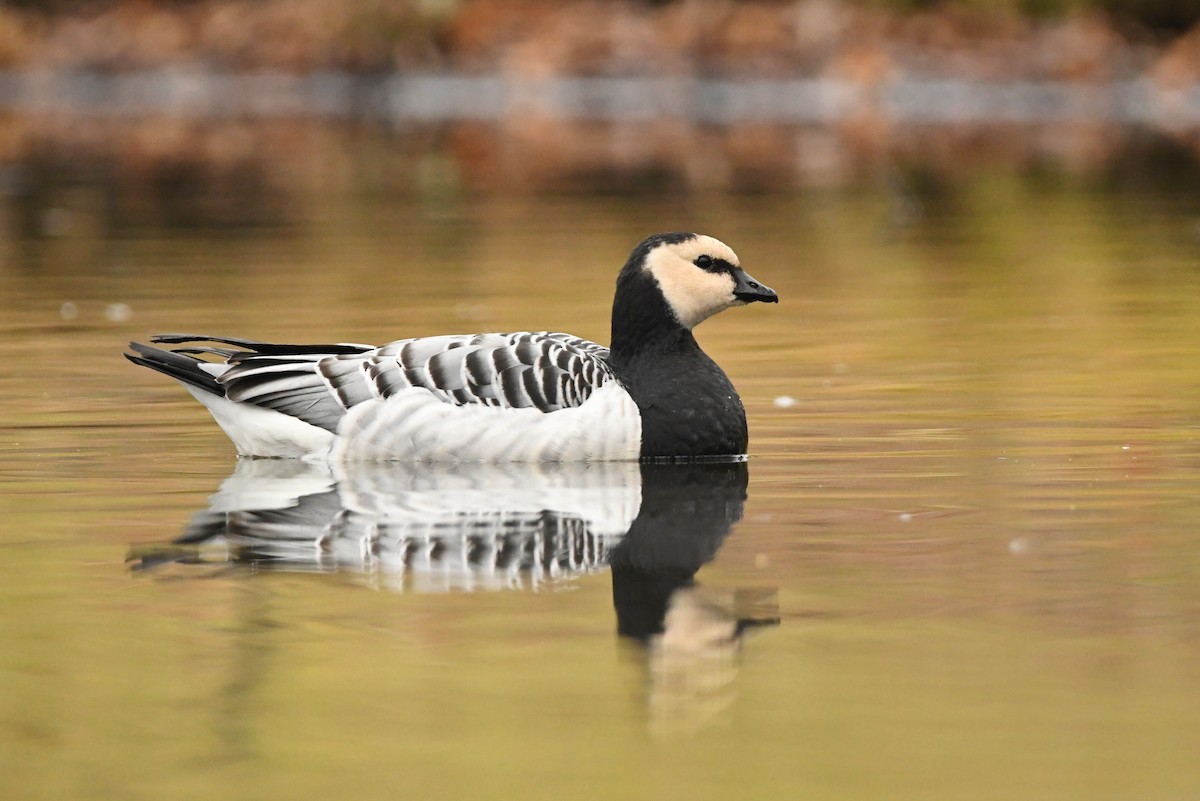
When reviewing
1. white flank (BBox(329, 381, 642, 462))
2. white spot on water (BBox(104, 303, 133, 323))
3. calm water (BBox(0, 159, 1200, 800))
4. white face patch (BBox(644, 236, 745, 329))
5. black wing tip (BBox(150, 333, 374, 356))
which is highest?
white spot on water (BBox(104, 303, 133, 323))

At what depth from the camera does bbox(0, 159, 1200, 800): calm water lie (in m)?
5.39

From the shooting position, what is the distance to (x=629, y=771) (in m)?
5.27

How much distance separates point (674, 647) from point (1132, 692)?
1413 millimetres

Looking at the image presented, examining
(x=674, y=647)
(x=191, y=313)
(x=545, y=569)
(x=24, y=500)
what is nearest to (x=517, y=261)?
(x=191, y=313)

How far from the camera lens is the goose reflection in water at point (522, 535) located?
22.0 ft

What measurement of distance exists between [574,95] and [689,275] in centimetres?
3960

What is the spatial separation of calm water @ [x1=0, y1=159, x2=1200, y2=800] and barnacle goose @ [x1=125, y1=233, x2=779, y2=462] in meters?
0.23

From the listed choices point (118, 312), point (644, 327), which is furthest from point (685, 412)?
point (118, 312)

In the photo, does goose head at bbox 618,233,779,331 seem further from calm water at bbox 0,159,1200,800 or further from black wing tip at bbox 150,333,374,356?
black wing tip at bbox 150,333,374,356

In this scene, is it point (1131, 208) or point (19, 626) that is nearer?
point (19, 626)

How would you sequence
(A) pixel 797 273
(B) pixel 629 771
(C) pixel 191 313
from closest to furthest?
(B) pixel 629 771 → (C) pixel 191 313 → (A) pixel 797 273

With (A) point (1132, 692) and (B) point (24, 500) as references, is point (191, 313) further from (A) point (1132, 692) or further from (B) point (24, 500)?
(A) point (1132, 692)

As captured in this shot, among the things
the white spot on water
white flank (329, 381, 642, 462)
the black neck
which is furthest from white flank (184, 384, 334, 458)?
the white spot on water

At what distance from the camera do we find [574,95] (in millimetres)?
49469
